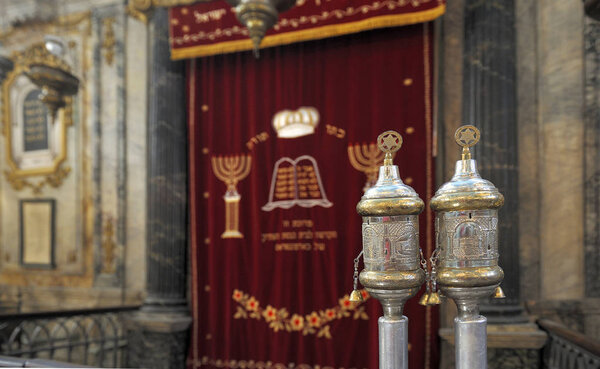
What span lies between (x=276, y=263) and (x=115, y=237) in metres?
1.89

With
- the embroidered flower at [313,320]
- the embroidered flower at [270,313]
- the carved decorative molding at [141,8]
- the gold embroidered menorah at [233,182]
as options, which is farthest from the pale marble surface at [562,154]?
the carved decorative molding at [141,8]

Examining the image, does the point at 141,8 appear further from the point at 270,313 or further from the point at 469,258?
the point at 469,258

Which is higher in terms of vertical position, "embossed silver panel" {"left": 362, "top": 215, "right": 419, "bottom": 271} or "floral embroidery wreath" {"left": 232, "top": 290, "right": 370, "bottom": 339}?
"embossed silver panel" {"left": 362, "top": 215, "right": 419, "bottom": 271}

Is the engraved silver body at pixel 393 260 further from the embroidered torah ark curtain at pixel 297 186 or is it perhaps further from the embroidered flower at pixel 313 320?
the embroidered flower at pixel 313 320

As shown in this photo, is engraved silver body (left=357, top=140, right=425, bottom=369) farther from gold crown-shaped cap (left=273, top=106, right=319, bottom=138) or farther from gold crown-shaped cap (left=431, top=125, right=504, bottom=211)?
gold crown-shaped cap (left=273, top=106, right=319, bottom=138)

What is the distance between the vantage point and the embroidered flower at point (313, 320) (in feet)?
11.8

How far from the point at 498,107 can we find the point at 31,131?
15.9 ft

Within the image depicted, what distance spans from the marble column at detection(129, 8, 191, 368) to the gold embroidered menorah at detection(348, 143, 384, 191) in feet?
5.05

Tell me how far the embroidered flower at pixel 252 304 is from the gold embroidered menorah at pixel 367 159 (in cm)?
132

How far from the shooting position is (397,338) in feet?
4.11

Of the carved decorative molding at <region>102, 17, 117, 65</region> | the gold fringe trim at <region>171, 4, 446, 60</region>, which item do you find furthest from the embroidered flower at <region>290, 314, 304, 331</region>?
the carved decorative molding at <region>102, 17, 117, 65</region>

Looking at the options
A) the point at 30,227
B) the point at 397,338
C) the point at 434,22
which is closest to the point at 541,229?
the point at 434,22

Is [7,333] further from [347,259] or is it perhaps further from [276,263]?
[347,259]

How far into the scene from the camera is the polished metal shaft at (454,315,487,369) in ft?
3.94
